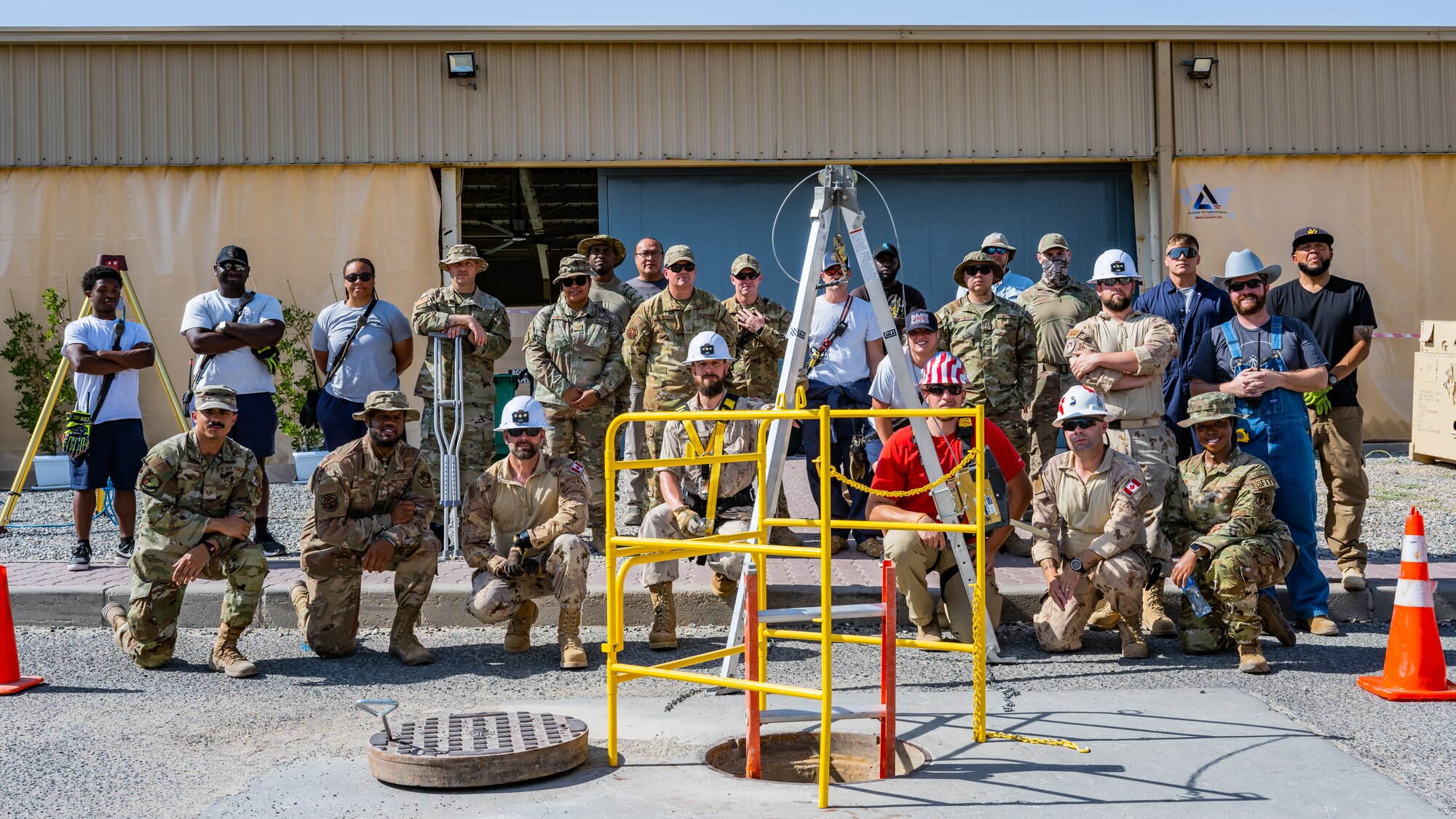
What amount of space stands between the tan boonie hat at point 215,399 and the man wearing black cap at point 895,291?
14.2 feet

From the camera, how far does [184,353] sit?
13844 millimetres

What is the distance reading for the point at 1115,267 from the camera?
7918mm

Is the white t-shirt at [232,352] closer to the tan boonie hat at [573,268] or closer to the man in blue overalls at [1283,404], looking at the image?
the tan boonie hat at [573,268]

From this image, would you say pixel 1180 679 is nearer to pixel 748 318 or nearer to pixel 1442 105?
pixel 748 318

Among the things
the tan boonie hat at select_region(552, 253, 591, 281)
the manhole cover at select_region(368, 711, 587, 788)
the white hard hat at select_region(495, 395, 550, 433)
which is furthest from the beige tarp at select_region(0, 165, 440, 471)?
the manhole cover at select_region(368, 711, 587, 788)

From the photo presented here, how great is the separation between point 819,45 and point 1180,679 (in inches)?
373

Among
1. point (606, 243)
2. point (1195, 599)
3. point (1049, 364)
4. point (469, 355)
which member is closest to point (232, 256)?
point (469, 355)

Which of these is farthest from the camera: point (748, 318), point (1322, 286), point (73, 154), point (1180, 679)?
point (73, 154)

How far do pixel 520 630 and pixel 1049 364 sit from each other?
401 centimetres

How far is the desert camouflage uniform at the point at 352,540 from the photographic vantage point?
700 cm

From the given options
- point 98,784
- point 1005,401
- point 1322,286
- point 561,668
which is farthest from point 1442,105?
point 98,784

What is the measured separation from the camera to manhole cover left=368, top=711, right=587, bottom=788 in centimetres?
468

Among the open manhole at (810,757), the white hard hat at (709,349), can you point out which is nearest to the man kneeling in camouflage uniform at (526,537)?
the white hard hat at (709,349)

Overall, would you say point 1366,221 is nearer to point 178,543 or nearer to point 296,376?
point 296,376
